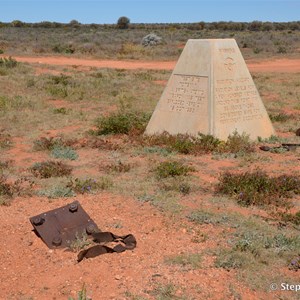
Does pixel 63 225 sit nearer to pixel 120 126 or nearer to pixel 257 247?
pixel 257 247

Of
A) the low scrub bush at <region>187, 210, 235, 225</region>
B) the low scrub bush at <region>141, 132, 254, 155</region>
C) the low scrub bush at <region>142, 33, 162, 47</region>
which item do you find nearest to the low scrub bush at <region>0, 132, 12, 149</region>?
the low scrub bush at <region>141, 132, 254, 155</region>

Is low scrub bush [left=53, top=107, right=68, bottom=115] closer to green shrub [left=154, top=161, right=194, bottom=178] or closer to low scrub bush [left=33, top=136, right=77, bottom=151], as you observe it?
low scrub bush [left=33, top=136, right=77, bottom=151]

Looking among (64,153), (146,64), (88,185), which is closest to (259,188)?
(88,185)

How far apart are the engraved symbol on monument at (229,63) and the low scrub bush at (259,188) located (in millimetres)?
2847

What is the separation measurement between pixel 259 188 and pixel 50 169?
123 inches

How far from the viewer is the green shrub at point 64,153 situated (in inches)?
318

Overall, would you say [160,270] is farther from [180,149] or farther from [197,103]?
[197,103]

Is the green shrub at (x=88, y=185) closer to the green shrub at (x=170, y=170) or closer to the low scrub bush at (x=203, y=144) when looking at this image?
the green shrub at (x=170, y=170)

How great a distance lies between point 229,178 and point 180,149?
6.27 feet

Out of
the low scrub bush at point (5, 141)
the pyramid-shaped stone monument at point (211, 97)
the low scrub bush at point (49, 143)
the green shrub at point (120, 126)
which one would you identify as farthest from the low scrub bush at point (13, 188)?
the pyramid-shaped stone monument at point (211, 97)

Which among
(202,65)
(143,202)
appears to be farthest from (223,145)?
(143,202)

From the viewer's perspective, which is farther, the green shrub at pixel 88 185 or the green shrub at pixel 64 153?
the green shrub at pixel 64 153

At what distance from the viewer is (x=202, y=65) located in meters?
8.76

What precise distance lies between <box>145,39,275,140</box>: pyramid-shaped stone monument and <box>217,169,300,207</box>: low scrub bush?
210cm
